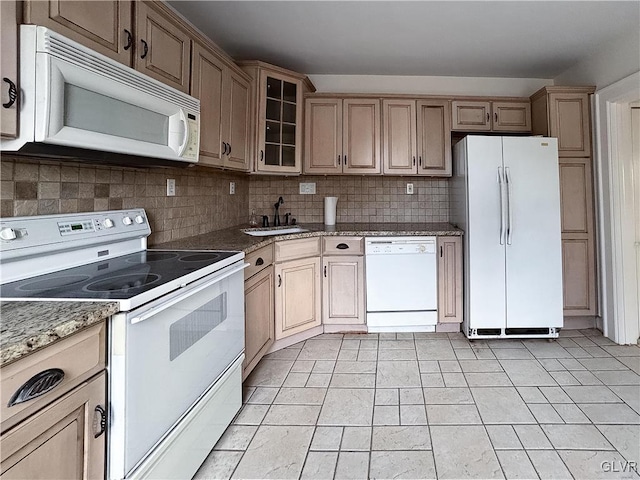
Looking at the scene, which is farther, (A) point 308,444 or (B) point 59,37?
(A) point 308,444

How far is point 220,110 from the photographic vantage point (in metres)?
2.35

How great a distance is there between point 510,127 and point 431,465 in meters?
3.10

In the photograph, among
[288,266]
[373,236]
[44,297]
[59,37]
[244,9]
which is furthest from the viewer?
[373,236]

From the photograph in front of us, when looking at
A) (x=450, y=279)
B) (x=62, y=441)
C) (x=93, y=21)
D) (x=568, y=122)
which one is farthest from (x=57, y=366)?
(x=568, y=122)

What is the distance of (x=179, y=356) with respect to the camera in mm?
1264

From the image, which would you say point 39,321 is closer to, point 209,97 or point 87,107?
point 87,107

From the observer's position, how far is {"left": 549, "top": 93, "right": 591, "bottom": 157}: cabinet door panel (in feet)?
10.2

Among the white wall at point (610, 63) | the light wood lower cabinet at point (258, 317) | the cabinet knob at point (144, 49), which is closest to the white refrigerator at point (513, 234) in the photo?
the white wall at point (610, 63)

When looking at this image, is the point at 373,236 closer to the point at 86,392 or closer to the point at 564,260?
the point at 564,260

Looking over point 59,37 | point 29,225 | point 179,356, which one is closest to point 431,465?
point 179,356

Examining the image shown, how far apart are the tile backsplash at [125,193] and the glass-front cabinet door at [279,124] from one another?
0.41 m

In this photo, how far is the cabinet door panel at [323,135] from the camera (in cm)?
336

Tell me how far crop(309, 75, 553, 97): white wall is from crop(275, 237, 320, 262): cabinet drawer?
1.72 m

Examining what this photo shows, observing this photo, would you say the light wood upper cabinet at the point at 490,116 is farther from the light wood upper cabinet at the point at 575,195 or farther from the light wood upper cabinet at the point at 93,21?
the light wood upper cabinet at the point at 93,21
